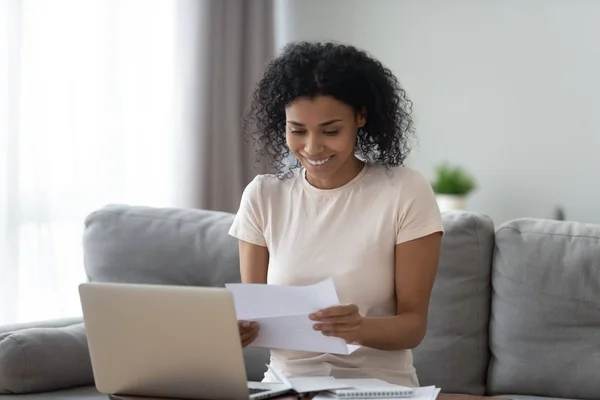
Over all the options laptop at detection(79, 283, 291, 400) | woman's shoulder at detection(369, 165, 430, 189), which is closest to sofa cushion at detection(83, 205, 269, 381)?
woman's shoulder at detection(369, 165, 430, 189)

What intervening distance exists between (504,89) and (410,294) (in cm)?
244

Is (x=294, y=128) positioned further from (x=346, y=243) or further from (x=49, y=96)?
(x=49, y=96)

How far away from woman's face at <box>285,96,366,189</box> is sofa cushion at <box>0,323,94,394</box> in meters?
0.81

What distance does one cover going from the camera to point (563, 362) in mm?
2283

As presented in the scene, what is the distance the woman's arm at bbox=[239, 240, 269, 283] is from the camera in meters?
1.94

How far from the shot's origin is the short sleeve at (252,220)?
1.94 meters

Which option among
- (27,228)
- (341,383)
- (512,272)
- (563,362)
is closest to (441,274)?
(512,272)

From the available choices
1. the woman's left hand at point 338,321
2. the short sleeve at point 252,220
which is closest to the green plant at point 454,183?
the short sleeve at point 252,220

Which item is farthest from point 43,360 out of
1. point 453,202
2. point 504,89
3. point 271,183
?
point 504,89

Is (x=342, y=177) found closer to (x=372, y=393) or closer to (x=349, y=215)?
(x=349, y=215)

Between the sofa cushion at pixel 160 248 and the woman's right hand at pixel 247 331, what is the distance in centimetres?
89

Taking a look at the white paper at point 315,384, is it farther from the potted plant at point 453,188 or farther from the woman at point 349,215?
the potted plant at point 453,188

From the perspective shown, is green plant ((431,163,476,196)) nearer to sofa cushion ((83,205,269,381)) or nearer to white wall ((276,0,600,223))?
white wall ((276,0,600,223))

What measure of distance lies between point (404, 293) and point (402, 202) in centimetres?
18
